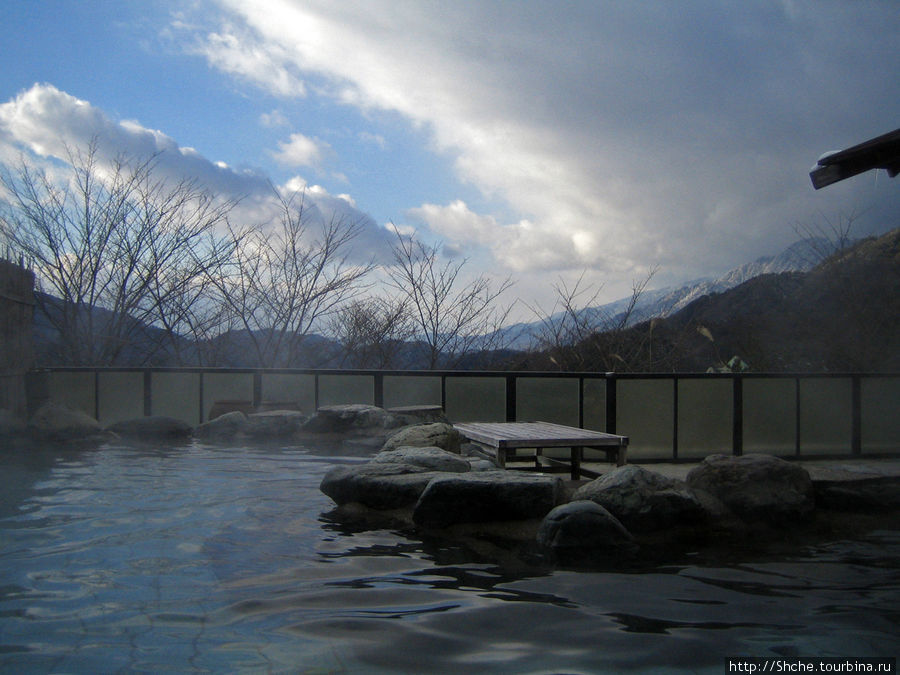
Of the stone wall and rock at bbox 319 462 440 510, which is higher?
the stone wall

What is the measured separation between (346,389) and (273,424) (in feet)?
3.54

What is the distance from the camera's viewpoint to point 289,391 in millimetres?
9953

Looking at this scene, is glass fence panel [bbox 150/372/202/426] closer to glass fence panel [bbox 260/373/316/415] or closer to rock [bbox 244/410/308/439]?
glass fence panel [bbox 260/373/316/415]

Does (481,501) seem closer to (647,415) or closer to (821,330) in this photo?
(647,415)

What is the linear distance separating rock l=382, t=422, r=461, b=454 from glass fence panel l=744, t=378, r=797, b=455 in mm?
3690

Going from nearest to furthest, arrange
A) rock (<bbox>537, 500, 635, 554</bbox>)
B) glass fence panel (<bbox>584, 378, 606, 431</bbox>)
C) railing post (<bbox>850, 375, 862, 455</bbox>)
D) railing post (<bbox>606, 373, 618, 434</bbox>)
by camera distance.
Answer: rock (<bbox>537, 500, 635, 554</bbox>)
railing post (<bbox>606, 373, 618, 434</bbox>)
glass fence panel (<bbox>584, 378, 606, 431</bbox>)
railing post (<bbox>850, 375, 862, 455</bbox>)

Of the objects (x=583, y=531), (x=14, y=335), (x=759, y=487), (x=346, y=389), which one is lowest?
(x=583, y=531)

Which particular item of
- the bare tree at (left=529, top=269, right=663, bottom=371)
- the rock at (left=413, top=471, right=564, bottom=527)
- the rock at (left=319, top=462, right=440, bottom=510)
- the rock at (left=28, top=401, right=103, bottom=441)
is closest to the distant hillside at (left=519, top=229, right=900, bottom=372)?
the bare tree at (left=529, top=269, right=663, bottom=371)

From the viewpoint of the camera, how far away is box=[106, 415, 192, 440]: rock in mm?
9211

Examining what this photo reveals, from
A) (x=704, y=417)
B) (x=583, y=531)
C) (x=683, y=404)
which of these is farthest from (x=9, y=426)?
(x=704, y=417)

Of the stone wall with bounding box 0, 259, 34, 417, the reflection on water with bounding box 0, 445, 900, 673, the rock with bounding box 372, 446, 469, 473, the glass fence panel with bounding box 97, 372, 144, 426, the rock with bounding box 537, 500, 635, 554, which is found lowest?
the reflection on water with bounding box 0, 445, 900, 673

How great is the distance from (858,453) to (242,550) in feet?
25.2

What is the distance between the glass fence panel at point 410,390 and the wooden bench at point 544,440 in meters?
1.90

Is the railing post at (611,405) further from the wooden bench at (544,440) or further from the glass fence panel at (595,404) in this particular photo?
the wooden bench at (544,440)
